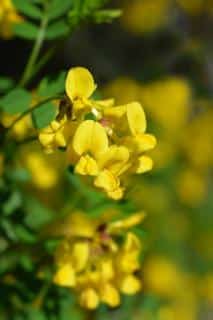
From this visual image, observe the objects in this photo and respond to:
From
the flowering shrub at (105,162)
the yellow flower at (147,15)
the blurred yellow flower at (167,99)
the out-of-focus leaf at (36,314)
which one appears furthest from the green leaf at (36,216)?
the yellow flower at (147,15)

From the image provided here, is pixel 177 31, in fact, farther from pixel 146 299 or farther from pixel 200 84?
pixel 146 299

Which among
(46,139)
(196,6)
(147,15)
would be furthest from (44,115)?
(147,15)

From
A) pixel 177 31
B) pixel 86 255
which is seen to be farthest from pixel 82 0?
pixel 177 31

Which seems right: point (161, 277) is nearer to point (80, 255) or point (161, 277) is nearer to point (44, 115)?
point (80, 255)

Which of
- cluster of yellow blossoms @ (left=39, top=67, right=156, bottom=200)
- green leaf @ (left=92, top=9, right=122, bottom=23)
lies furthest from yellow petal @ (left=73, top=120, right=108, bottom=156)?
green leaf @ (left=92, top=9, right=122, bottom=23)

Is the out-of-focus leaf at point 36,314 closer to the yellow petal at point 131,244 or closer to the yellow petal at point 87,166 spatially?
the yellow petal at point 131,244
